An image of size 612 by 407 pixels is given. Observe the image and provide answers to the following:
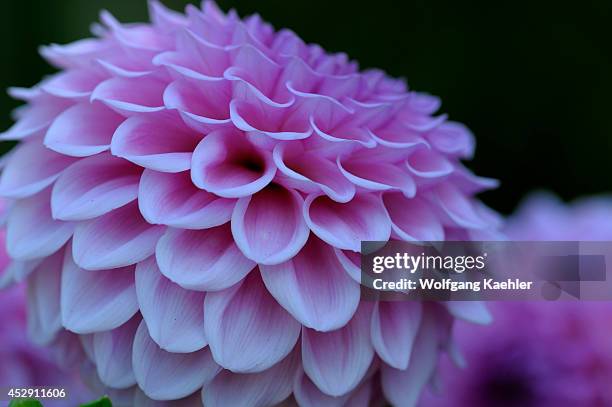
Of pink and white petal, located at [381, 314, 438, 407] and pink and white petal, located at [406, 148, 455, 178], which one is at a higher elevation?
pink and white petal, located at [406, 148, 455, 178]

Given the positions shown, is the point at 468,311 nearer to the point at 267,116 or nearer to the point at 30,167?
the point at 267,116

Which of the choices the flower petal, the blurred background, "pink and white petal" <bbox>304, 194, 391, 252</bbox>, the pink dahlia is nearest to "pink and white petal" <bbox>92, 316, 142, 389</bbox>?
the pink dahlia

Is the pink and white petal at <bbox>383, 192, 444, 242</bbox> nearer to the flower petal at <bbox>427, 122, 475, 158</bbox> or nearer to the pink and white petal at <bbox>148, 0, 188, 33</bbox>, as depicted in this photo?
the flower petal at <bbox>427, 122, 475, 158</bbox>

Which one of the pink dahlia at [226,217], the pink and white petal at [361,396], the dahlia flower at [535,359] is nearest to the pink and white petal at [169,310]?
the pink dahlia at [226,217]

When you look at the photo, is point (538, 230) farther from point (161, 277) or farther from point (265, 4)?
point (265, 4)

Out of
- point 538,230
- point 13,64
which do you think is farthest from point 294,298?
point 13,64

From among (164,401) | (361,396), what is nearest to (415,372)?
(361,396)

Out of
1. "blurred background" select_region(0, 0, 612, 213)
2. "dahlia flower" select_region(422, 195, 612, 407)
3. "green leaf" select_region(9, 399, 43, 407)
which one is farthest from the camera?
"blurred background" select_region(0, 0, 612, 213)
